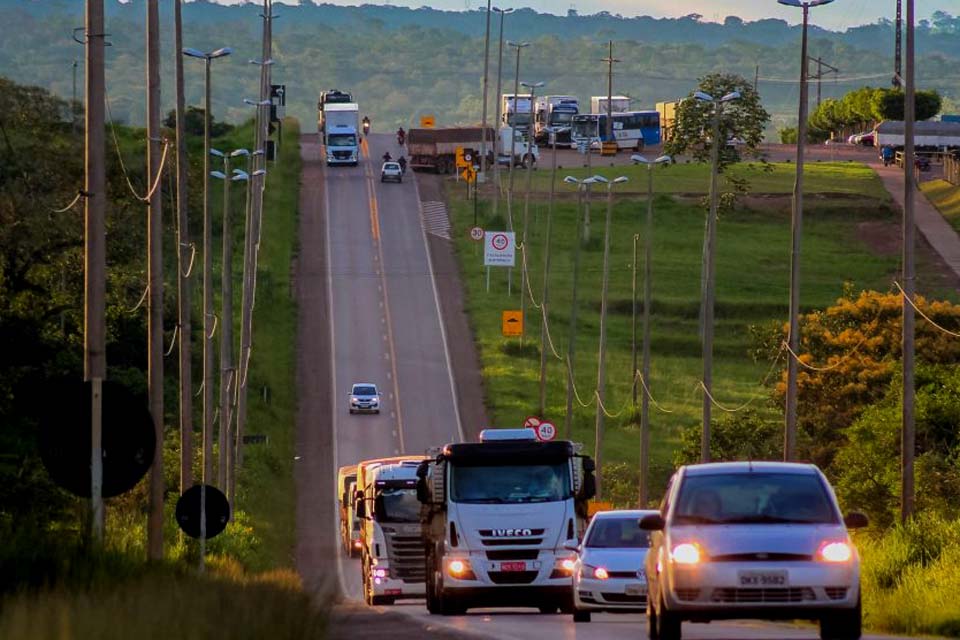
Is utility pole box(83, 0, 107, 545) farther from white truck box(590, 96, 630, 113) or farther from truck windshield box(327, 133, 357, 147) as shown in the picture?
white truck box(590, 96, 630, 113)

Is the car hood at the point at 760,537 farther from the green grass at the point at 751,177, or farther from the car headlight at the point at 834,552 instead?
the green grass at the point at 751,177

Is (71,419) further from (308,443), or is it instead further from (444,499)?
(308,443)

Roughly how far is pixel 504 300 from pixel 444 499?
71083mm

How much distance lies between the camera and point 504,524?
29.0 metres

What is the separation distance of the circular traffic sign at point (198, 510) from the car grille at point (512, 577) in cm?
929

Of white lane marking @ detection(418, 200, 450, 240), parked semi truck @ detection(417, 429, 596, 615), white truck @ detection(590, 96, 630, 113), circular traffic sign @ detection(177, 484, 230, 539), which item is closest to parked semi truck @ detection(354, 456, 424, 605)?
circular traffic sign @ detection(177, 484, 230, 539)

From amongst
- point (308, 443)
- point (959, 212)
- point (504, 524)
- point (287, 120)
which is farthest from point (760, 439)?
point (287, 120)

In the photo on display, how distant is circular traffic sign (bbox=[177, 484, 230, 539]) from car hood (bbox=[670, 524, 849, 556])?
19.6 meters

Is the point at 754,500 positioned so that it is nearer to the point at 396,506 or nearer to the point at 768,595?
the point at 768,595

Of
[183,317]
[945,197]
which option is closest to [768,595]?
[183,317]

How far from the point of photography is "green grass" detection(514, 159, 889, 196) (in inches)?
5246

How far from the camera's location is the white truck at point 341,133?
137 meters

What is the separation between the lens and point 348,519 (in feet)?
184

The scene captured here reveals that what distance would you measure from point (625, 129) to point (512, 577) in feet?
446
